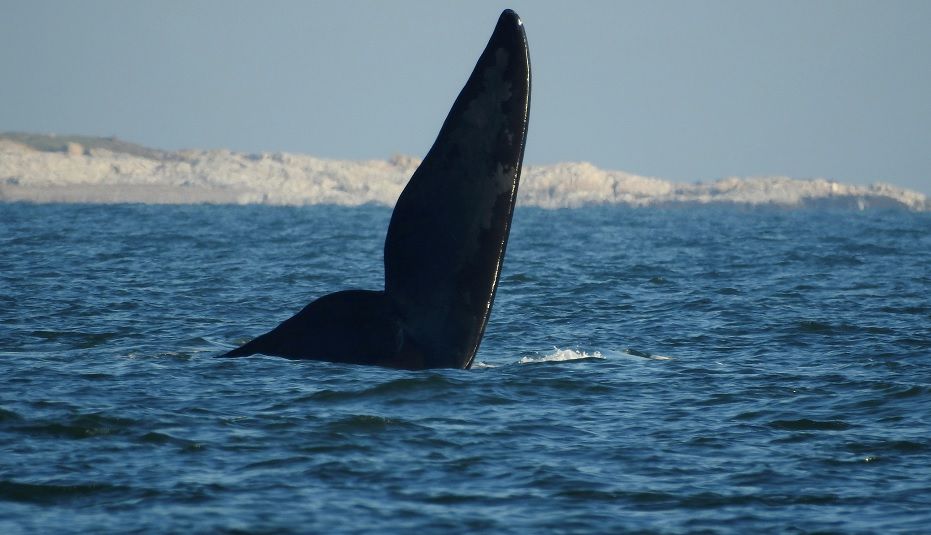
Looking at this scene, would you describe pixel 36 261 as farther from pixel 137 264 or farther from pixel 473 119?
pixel 473 119

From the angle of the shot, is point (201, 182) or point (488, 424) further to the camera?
point (201, 182)

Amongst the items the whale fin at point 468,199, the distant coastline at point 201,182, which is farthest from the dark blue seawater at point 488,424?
the distant coastline at point 201,182

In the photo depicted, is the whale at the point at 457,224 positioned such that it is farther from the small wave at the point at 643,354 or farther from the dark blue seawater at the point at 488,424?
the small wave at the point at 643,354

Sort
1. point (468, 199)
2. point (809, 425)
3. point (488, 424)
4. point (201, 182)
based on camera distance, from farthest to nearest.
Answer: point (201, 182), point (809, 425), point (488, 424), point (468, 199)

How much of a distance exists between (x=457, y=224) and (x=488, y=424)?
200 cm

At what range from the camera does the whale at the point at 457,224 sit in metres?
10.0

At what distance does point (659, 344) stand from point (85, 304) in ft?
29.0

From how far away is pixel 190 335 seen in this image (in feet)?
56.0

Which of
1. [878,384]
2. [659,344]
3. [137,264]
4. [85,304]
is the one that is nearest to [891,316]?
[659,344]

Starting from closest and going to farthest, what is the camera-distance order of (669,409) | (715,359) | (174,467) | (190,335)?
(174,467) < (669,409) < (715,359) < (190,335)

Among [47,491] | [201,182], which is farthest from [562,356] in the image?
[201,182]

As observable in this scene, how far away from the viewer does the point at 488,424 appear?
1133 centimetres

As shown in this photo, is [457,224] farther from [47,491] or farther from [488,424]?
[47,491]

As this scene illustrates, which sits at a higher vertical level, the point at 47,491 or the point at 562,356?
the point at 562,356
